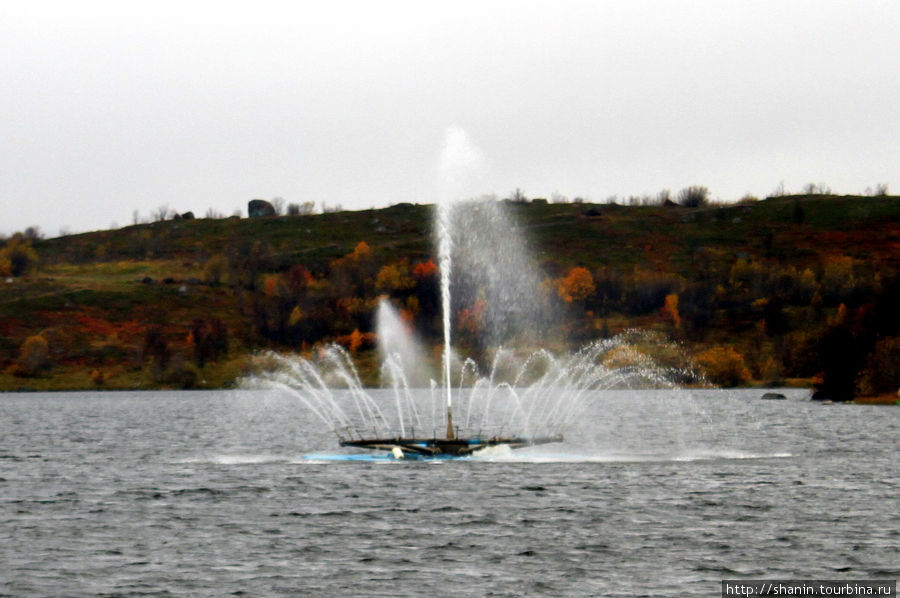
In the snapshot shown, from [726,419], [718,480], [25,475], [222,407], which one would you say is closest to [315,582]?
[718,480]

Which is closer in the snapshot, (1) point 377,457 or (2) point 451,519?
(2) point 451,519

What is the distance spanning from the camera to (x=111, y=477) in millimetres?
72812

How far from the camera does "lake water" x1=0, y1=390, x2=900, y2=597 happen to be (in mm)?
41375

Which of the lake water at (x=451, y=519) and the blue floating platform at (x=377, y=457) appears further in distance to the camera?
the blue floating platform at (x=377, y=457)

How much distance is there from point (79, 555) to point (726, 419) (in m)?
90.0

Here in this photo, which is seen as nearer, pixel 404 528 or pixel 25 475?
pixel 404 528

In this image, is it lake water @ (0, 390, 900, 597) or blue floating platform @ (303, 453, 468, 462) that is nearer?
lake water @ (0, 390, 900, 597)

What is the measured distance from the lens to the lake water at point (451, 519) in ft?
136

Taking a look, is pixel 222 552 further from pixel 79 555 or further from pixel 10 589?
pixel 10 589

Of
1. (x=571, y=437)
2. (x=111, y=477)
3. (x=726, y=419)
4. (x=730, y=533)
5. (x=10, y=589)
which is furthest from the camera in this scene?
(x=726, y=419)

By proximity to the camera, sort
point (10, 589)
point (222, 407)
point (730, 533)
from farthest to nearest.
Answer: point (222, 407), point (730, 533), point (10, 589)

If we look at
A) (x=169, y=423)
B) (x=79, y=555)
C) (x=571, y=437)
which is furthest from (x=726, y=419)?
(x=79, y=555)

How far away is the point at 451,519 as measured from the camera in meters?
53.3

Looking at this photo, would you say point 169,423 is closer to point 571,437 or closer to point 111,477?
point 571,437
